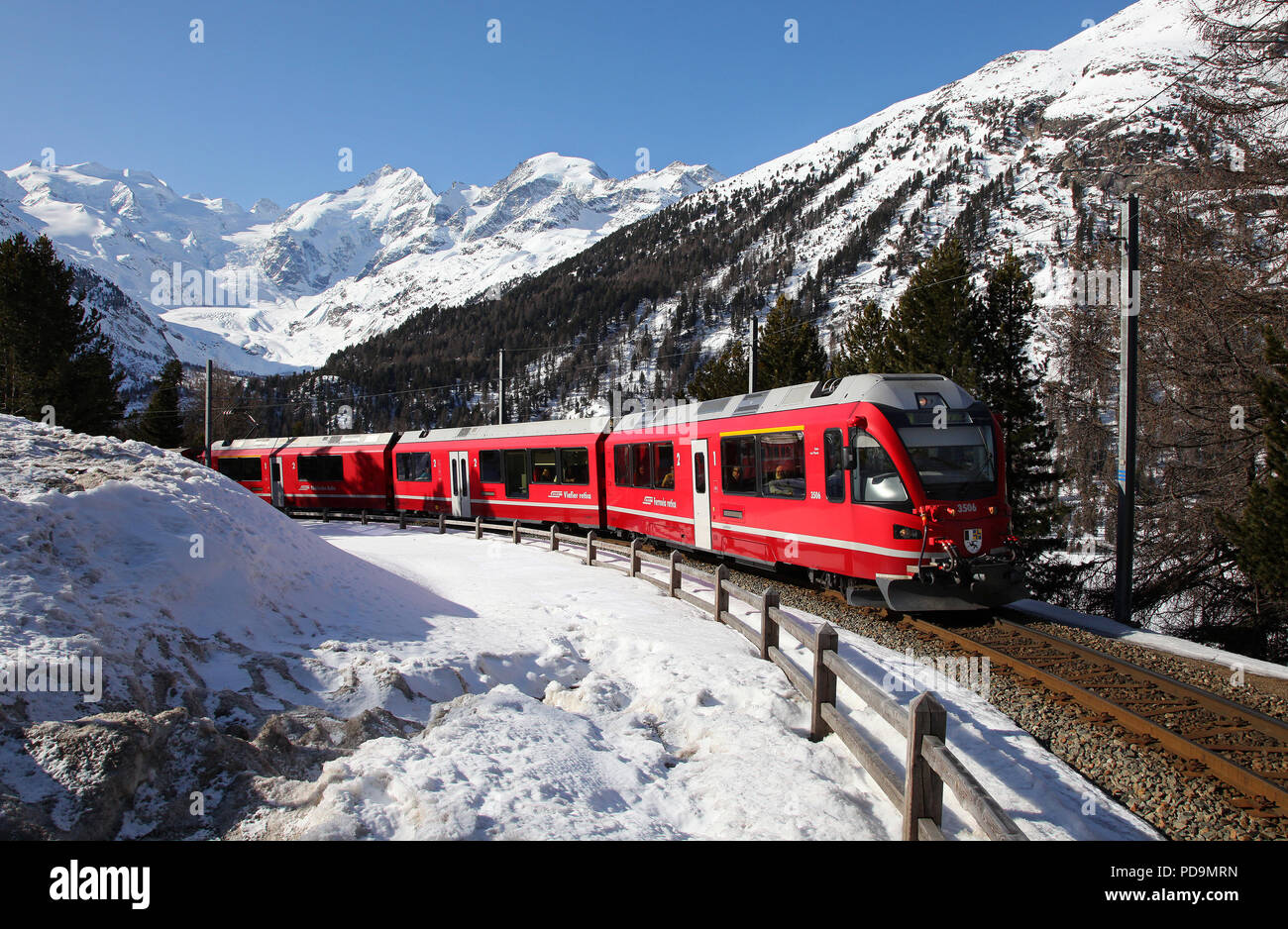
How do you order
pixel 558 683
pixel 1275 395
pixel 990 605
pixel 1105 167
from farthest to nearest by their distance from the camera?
pixel 1105 167
pixel 1275 395
pixel 990 605
pixel 558 683

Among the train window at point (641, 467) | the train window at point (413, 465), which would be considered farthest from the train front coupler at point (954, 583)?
the train window at point (413, 465)

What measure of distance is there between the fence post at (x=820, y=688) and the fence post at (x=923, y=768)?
1560mm

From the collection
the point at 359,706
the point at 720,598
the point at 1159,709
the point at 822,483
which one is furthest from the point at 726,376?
the point at 359,706

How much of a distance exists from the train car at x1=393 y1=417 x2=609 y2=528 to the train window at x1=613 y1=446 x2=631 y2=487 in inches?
26.1

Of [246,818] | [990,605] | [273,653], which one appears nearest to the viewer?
[246,818]

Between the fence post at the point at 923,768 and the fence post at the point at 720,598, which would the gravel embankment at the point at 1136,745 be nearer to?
the fence post at the point at 720,598

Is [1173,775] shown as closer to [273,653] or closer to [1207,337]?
[273,653]

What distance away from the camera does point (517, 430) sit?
20.8m

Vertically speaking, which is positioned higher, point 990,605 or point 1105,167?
point 1105,167

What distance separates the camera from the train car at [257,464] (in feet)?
94.5

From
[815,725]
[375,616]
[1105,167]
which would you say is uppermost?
[1105,167]

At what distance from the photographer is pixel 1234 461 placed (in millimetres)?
13789
